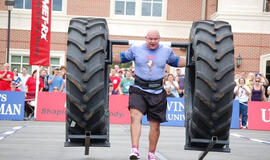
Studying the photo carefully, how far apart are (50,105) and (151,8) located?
1251 cm

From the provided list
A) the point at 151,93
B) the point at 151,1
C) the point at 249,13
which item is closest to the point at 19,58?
the point at 151,1

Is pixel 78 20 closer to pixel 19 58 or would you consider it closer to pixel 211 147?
pixel 211 147

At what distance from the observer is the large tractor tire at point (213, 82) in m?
5.68

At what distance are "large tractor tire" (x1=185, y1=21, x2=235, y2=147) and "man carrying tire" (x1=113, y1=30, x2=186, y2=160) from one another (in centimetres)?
77

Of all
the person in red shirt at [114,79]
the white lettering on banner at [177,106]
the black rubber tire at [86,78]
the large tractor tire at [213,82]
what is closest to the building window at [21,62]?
the person in red shirt at [114,79]

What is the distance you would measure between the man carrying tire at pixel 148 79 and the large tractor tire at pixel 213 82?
77 centimetres

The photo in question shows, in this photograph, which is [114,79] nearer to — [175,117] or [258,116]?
[175,117]

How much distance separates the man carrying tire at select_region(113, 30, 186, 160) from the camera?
6609mm

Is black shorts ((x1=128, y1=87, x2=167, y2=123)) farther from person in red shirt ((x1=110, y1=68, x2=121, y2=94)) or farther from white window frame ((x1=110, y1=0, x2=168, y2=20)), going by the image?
white window frame ((x1=110, y1=0, x2=168, y2=20))

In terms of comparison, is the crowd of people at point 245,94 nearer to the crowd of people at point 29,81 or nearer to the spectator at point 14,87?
the crowd of people at point 29,81

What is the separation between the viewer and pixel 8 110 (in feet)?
59.9

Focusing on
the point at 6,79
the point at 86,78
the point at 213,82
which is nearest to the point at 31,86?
the point at 6,79

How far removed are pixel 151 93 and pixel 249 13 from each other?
20.2 metres

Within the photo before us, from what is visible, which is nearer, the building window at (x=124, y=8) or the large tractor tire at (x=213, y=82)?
the large tractor tire at (x=213, y=82)
